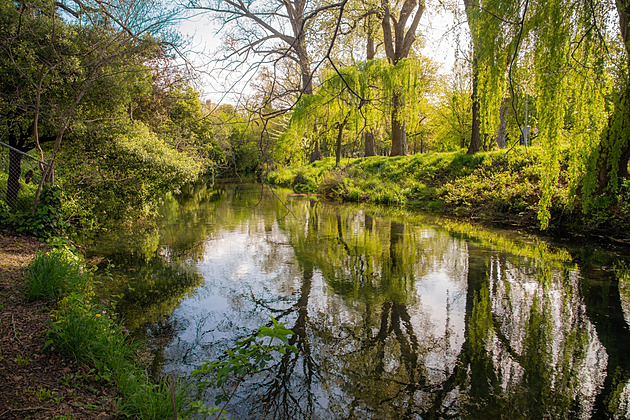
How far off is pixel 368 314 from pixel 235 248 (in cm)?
435

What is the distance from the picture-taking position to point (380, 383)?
10.7ft

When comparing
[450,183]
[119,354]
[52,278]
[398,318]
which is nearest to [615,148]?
[398,318]

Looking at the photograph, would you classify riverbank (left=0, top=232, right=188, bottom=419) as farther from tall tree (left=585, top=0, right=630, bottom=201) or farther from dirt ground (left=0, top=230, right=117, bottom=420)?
tall tree (left=585, top=0, right=630, bottom=201)

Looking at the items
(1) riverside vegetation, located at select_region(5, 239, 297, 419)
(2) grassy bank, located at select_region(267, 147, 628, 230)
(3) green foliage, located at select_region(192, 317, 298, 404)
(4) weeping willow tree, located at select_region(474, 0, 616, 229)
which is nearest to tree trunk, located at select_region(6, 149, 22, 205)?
(1) riverside vegetation, located at select_region(5, 239, 297, 419)

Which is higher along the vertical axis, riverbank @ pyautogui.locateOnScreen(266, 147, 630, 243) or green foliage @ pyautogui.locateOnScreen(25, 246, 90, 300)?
riverbank @ pyautogui.locateOnScreen(266, 147, 630, 243)

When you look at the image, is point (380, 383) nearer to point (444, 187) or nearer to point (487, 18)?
point (487, 18)

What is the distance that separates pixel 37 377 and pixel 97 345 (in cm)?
52

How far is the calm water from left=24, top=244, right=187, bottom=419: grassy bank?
400 mm

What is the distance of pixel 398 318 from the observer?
454 centimetres

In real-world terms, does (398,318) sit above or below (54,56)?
below

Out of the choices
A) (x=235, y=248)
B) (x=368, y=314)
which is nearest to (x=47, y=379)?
(x=368, y=314)

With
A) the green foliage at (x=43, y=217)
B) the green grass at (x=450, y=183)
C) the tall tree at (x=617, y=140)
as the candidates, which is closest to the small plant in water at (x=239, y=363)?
the green grass at (x=450, y=183)

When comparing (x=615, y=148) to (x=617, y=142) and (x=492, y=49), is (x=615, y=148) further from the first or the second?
(x=492, y=49)

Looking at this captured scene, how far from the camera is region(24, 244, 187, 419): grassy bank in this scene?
8.57 ft
